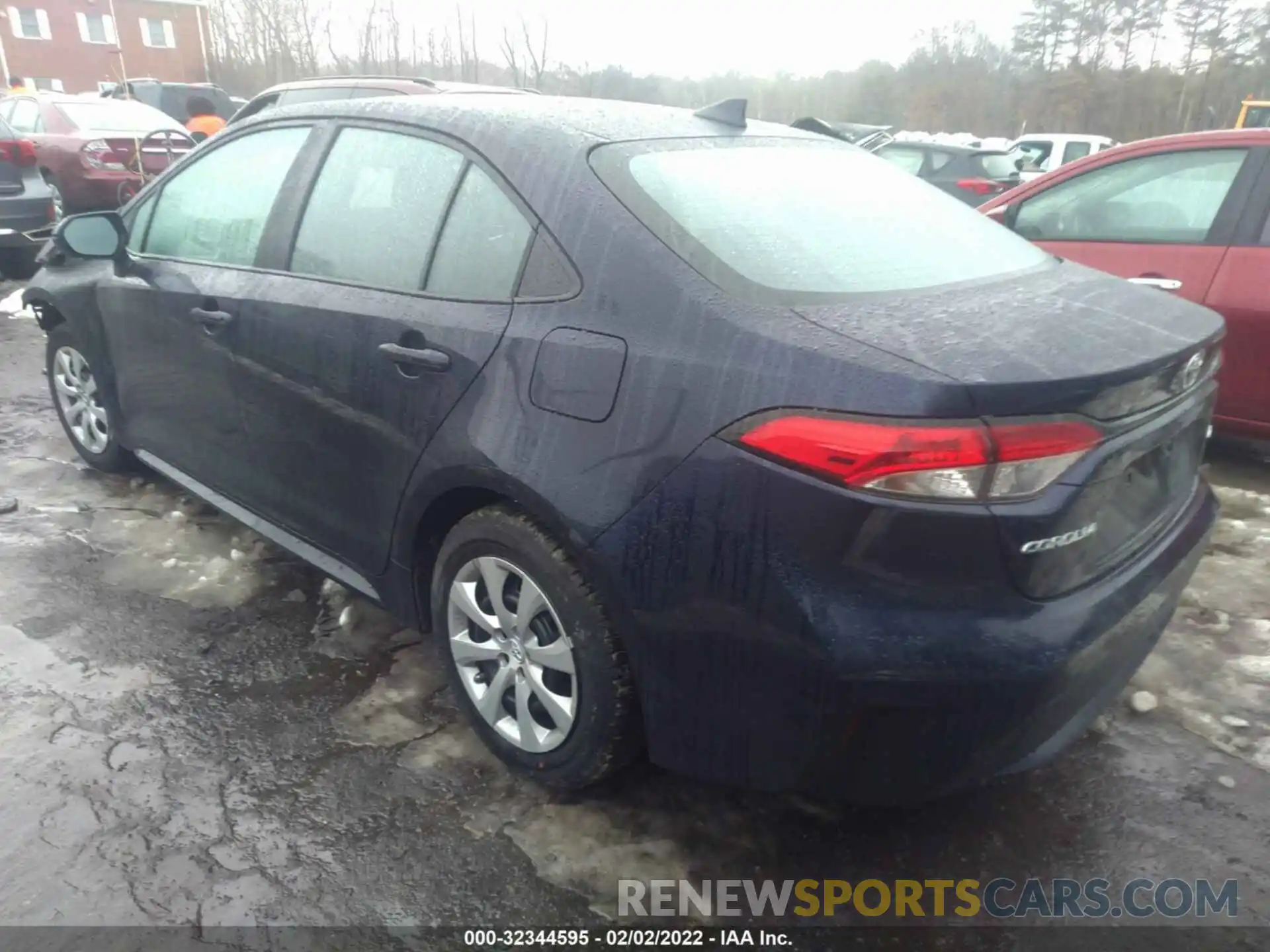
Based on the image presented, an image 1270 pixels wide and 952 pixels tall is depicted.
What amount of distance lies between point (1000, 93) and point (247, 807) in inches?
1697

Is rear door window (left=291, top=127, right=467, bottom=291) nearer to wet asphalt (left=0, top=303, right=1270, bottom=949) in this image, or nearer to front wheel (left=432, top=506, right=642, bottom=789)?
front wheel (left=432, top=506, right=642, bottom=789)

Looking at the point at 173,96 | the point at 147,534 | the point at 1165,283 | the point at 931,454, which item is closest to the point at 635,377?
the point at 931,454

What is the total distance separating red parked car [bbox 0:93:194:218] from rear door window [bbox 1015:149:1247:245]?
887cm

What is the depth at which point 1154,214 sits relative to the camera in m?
4.48

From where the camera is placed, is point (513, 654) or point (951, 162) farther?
point (951, 162)

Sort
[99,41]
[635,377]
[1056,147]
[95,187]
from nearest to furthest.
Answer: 1. [635,377]
2. [95,187]
3. [1056,147]
4. [99,41]

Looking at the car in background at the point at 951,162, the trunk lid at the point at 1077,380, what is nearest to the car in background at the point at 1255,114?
the car in background at the point at 951,162

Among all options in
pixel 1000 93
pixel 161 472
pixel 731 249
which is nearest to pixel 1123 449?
pixel 731 249

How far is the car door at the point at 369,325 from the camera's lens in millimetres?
2383

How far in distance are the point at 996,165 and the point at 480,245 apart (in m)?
10.5

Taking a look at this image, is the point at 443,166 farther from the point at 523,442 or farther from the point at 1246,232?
the point at 1246,232

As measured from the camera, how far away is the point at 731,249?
211cm

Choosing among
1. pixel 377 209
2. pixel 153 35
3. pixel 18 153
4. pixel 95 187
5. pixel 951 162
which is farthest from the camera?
pixel 153 35

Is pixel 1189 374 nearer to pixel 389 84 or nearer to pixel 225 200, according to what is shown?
pixel 225 200
